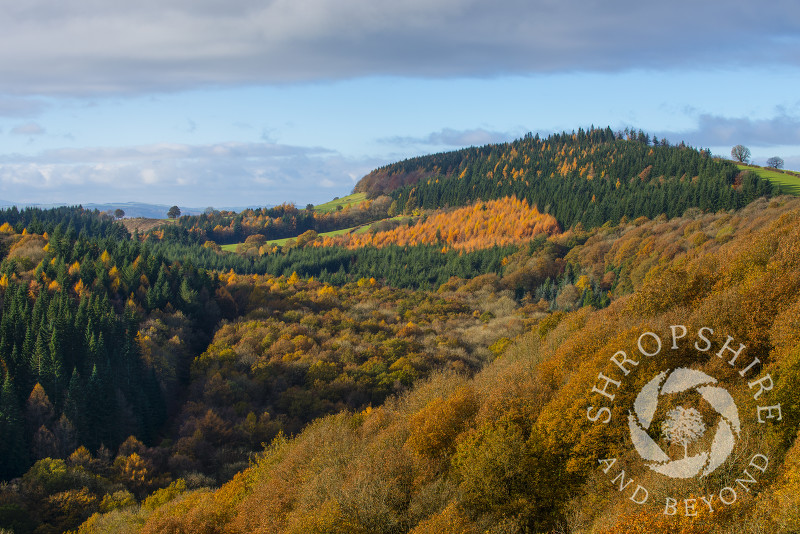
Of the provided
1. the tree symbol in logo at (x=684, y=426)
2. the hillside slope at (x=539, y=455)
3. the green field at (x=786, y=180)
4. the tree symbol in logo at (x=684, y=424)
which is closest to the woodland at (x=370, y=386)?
the hillside slope at (x=539, y=455)

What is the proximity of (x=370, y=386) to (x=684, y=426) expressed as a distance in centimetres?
6257

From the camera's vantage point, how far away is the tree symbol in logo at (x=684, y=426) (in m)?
31.9

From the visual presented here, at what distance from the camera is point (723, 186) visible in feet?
554

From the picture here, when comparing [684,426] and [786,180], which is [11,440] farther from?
[786,180]

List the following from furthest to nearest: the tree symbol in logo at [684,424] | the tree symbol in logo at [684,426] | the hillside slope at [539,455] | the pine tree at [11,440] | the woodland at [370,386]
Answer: the pine tree at [11,440] → the woodland at [370,386] → the tree symbol in logo at [684,426] → the tree symbol in logo at [684,424] → the hillside slope at [539,455]

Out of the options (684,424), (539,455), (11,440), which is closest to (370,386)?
(11,440)

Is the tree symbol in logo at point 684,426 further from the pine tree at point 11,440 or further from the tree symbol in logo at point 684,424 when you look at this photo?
the pine tree at point 11,440

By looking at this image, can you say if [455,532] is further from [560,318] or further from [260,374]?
[260,374]

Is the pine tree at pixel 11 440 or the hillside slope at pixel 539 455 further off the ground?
the hillside slope at pixel 539 455

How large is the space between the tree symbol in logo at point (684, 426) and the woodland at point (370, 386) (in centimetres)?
248

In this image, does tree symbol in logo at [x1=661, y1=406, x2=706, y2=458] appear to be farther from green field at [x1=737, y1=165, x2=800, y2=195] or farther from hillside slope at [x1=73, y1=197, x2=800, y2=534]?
green field at [x1=737, y1=165, x2=800, y2=195]

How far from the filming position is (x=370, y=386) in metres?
91.7

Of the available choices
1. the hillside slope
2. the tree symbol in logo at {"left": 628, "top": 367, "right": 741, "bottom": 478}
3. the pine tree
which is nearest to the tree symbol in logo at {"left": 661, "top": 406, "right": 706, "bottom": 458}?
the tree symbol in logo at {"left": 628, "top": 367, "right": 741, "bottom": 478}

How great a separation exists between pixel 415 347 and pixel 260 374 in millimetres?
28427
